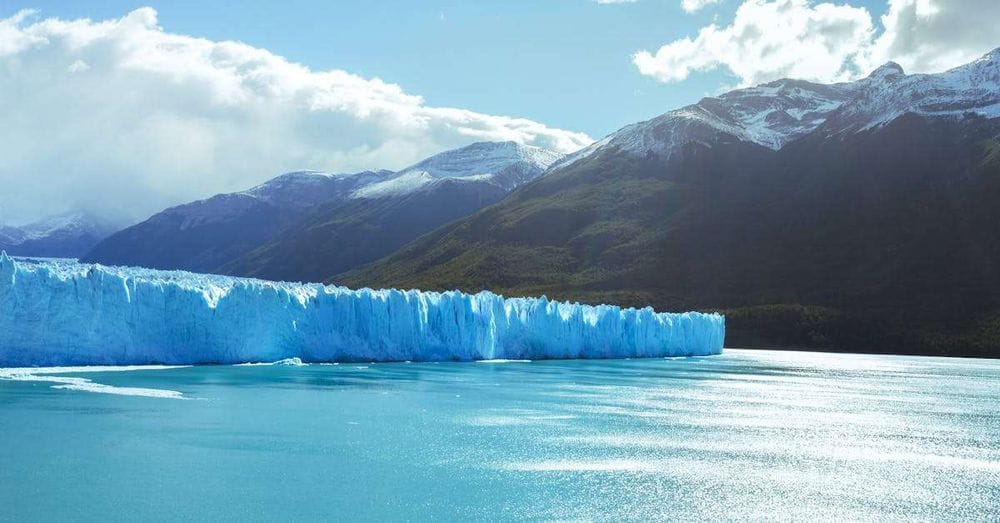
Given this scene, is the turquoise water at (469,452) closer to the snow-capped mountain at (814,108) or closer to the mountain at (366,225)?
the snow-capped mountain at (814,108)

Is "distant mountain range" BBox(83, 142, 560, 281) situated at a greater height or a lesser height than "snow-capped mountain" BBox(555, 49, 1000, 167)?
lesser

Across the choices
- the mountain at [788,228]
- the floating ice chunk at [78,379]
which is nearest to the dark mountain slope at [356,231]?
the mountain at [788,228]

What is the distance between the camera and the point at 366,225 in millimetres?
157125

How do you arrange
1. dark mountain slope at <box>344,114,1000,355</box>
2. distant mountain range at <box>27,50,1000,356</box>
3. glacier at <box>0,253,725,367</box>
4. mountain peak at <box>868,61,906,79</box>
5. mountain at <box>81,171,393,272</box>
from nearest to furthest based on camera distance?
glacier at <box>0,253,725,367</box> → dark mountain slope at <box>344,114,1000,355</box> → distant mountain range at <box>27,50,1000,356</box> → mountain peak at <box>868,61,906,79</box> → mountain at <box>81,171,393,272</box>

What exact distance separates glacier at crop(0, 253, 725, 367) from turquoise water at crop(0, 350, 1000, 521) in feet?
7.21

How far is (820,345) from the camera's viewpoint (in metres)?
69.6

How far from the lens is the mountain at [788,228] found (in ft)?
238

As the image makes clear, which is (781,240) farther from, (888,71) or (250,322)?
(250,322)

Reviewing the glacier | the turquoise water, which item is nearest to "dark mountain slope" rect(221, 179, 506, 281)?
the glacier

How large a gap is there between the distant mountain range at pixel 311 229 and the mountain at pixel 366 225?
0.18 metres

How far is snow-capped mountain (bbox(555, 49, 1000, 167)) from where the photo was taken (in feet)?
351

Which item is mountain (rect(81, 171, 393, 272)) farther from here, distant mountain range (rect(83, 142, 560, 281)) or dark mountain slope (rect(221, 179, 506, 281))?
dark mountain slope (rect(221, 179, 506, 281))

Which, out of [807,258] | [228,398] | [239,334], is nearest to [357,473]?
[228,398]

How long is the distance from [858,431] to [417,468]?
10.5 metres
